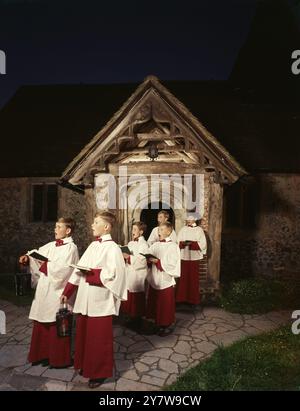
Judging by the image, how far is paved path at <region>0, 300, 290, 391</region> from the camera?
14.3 ft

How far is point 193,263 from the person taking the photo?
24.7 feet

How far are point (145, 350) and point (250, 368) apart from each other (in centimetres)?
170

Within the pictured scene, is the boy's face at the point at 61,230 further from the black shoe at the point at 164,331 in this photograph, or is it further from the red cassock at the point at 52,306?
the black shoe at the point at 164,331

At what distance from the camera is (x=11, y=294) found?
28.2 ft

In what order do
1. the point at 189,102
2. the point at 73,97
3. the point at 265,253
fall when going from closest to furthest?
the point at 265,253
the point at 189,102
the point at 73,97

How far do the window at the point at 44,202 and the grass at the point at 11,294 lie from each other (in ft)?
8.52

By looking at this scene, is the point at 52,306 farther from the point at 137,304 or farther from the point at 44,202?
the point at 44,202

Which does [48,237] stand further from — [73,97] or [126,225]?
[73,97]

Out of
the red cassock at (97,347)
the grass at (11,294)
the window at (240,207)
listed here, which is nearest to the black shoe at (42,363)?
the red cassock at (97,347)

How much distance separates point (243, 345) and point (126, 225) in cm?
360

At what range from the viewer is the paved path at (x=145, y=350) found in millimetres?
4355

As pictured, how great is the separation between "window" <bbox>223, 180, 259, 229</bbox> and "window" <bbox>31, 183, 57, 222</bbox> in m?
6.39

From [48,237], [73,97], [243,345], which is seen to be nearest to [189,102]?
[73,97]

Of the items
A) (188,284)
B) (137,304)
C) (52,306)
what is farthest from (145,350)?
(188,284)
